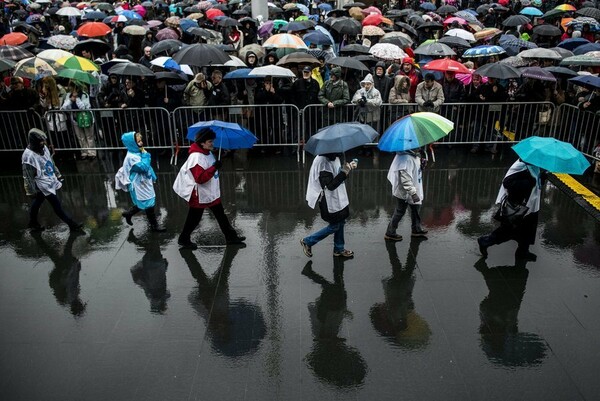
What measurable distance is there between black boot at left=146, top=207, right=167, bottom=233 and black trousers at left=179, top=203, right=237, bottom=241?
2.06 feet

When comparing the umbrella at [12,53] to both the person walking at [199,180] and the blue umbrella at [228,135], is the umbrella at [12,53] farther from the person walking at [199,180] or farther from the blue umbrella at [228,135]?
the person walking at [199,180]

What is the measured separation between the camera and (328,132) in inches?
265

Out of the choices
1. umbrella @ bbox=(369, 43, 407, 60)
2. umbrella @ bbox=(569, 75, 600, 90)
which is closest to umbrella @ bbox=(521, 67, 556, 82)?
umbrella @ bbox=(569, 75, 600, 90)

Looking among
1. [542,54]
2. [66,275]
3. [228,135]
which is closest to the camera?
[66,275]

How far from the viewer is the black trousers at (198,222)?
7.54 metres

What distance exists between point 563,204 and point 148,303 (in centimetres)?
674

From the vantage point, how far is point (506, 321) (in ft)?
20.1

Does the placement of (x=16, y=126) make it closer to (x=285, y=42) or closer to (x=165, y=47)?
(x=165, y=47)

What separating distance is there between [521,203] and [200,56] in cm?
719

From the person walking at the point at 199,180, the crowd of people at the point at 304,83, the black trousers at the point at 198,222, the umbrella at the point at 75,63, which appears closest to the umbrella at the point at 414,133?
the person walking at the point at 199,180

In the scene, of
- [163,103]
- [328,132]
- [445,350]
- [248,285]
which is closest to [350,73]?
[163,103]

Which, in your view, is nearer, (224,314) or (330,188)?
Result: (224,314)

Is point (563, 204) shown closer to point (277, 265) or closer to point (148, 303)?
point (277, 265)

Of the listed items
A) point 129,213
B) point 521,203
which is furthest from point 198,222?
point 521,203
